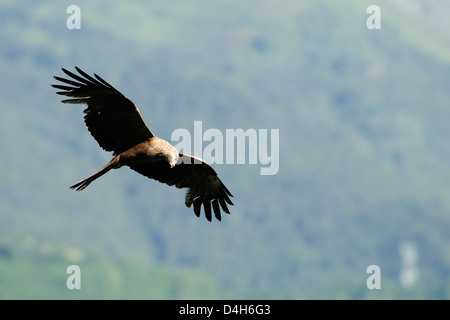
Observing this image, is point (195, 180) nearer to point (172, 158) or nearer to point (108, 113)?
point (172, 158)

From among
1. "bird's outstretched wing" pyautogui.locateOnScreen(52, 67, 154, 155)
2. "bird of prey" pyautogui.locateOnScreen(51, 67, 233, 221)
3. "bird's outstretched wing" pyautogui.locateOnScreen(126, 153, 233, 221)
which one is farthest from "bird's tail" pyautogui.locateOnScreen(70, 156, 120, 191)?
"bird's outstretched wing" pyautogui.locateOnScreen(126, 153, 233, 221)

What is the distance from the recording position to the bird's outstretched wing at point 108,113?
779 inches

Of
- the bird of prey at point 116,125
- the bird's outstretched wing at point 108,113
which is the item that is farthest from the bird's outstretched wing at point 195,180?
the bird's outstretched wing at point 108,113

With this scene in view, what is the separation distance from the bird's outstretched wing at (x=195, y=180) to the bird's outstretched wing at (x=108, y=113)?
1349 mm

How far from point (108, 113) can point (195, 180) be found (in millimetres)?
3731

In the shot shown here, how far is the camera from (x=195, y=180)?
22.8 metres

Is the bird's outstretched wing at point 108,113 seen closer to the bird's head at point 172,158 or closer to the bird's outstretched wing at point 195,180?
the bird's head at point 172,158
